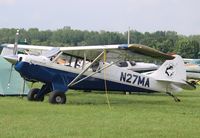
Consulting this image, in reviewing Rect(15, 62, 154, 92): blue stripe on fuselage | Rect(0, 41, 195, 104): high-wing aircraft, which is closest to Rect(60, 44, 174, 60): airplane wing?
Rect(0, 41, 195, 104): high-wing aircraft

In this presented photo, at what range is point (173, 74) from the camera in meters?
19.0

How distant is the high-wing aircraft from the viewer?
16.1 m

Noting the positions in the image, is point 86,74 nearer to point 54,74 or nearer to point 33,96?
point 54,74

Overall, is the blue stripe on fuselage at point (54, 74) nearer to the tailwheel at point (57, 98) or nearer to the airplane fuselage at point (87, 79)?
the airplane fuselage at point (87, 79)

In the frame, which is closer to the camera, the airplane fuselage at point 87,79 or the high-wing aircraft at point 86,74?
the high-wing aircraft at point 86,74

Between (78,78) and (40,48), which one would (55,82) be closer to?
(78,78)

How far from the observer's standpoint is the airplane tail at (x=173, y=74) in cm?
1875

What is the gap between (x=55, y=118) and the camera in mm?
11195

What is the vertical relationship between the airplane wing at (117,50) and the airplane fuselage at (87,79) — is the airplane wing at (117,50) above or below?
above

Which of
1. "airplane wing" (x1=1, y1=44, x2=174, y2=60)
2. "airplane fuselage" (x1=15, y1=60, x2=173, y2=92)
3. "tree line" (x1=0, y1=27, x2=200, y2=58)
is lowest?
"airplane fuselage" (x1=15, y1=60, x2=173, y2=92)

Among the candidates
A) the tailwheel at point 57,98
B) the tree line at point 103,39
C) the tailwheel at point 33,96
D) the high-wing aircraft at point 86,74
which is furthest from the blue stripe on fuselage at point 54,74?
the tree line at point 103,39

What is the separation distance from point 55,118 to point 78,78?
5882 millimetres

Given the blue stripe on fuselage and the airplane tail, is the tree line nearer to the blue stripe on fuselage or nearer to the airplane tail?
the airplane tail

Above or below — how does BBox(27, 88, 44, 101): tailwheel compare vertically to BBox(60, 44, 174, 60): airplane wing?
below
